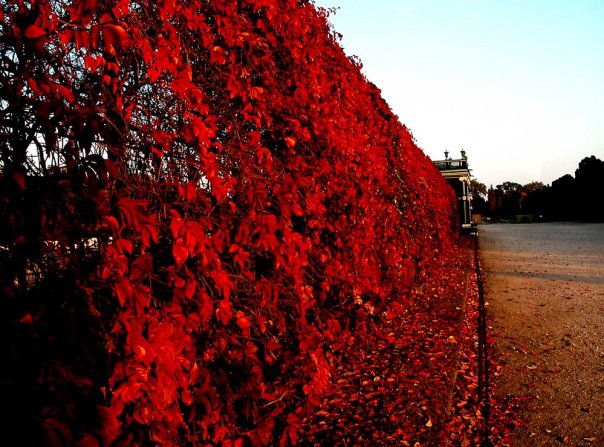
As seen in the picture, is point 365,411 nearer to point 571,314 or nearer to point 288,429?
point 288,429

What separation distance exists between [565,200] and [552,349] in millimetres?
62863

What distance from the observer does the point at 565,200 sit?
201 ft

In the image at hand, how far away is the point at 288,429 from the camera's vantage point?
2973 mm

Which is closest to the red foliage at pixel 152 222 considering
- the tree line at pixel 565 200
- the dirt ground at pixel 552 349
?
the dirt ground at pixel 552 349

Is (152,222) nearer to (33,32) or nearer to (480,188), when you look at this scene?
(33,32)

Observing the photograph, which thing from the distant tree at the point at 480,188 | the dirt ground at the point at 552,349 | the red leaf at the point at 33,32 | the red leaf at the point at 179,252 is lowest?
the dirt ground at the point at 552,349

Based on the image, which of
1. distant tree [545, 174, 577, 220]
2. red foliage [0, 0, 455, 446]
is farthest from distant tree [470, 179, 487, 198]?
red foliage [0, 0, 455, 446]

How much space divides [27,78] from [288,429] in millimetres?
2334

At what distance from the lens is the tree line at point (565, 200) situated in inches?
2029

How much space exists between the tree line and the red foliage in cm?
5274

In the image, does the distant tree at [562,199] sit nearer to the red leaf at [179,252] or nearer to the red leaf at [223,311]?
the red leaf at [223,311]

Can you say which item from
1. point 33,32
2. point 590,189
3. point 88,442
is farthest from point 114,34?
point 590,189

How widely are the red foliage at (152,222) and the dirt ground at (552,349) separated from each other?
7.36 ft

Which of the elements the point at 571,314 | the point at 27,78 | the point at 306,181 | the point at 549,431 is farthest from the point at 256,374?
the point at 571,314
